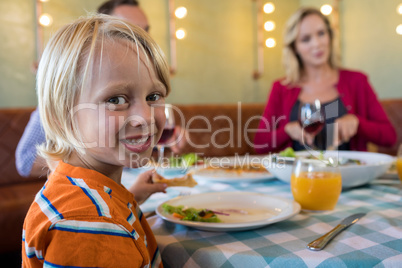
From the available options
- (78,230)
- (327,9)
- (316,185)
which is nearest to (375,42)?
(327,9)

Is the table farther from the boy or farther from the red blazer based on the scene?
the red blazer

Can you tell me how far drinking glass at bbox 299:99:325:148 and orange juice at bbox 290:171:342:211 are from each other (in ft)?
1.81

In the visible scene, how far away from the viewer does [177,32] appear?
424cm

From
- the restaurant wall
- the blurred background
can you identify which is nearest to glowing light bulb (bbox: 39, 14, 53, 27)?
the blurred background

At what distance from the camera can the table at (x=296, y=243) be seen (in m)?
0.66

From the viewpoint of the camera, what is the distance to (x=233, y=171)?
4.95ft

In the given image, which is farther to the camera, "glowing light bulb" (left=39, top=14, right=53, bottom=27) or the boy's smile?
"glowing light bulb" (left=39, top=14, right=53, bottom=27)

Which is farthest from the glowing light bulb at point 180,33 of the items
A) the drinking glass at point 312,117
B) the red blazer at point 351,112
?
the drinking glass at point 312,117

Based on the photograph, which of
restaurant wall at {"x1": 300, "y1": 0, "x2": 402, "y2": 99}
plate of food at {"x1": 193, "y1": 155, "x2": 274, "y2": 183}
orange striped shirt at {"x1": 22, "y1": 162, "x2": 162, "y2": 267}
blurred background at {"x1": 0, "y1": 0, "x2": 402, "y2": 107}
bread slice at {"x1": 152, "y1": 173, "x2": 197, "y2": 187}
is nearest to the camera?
orange striped shirt at {"x1": 22, "y1": 162, "x2": 162, "y2": 267}

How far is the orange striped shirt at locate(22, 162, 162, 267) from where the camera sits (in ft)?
1.86

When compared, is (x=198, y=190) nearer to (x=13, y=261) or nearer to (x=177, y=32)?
(x=13, y=261)

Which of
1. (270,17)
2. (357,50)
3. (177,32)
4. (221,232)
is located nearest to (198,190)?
(221,232)

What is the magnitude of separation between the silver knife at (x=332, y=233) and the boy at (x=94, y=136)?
1.04 feet

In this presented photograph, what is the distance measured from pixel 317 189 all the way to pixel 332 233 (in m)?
0.23
